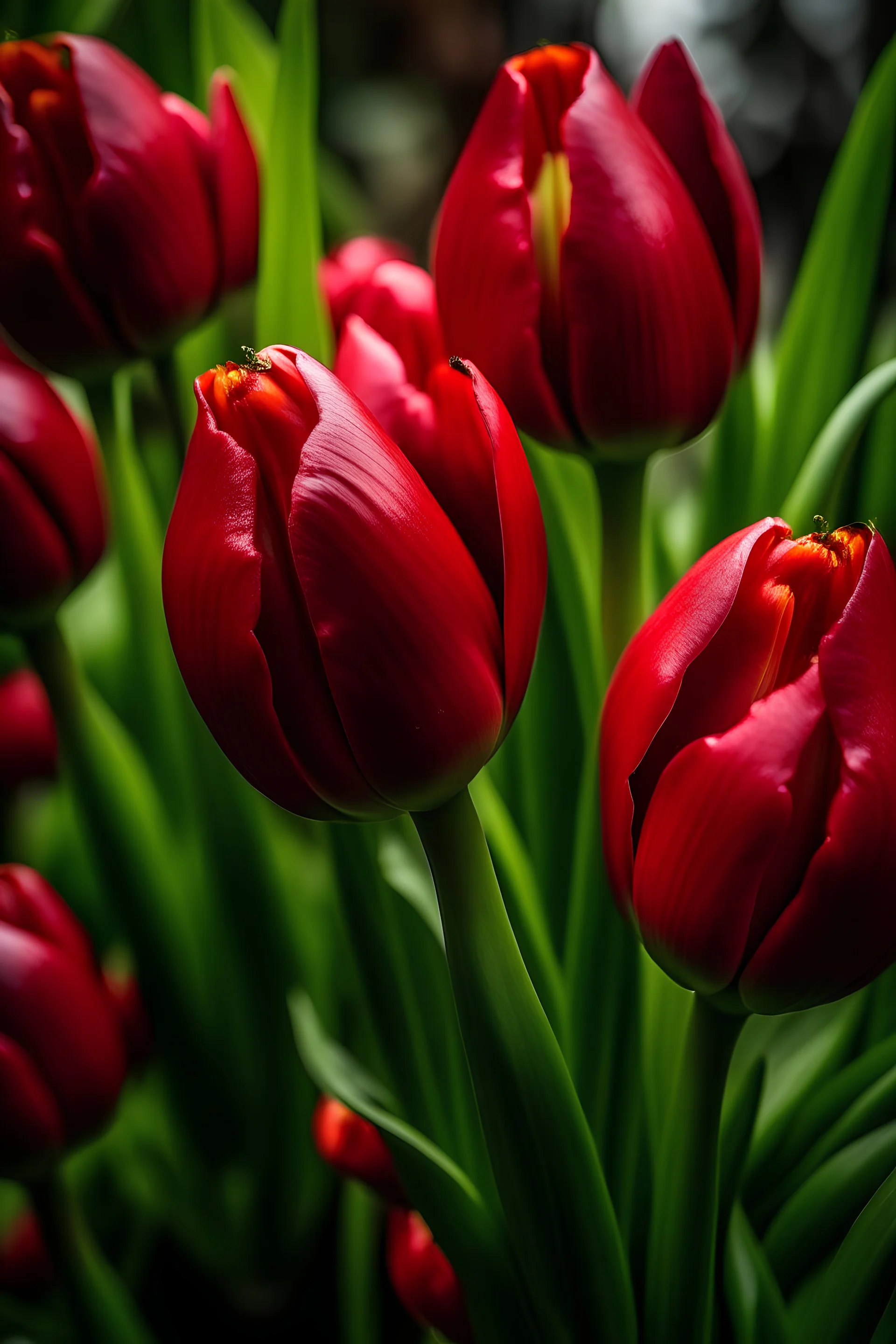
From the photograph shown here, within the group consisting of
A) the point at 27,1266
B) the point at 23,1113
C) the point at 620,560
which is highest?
the point at 620,560

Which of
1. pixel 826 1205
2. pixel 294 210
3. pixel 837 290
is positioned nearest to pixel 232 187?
pixel 294 210

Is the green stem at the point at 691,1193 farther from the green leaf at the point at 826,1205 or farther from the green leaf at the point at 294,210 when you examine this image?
the green leaf at the point at 294,210

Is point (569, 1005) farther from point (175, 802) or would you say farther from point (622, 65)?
point (622, 65)

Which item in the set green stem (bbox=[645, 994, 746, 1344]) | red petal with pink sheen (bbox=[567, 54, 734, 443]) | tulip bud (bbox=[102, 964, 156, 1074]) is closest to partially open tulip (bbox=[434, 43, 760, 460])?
red petal with pink sheen (bbox=[567, 54, 734, 443])

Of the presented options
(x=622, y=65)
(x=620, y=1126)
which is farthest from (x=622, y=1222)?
(x=622, y=65)

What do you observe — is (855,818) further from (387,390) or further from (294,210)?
(294,210)

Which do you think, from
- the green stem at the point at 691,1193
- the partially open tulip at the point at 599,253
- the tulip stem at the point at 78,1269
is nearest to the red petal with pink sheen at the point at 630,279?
the partially open tulip at the point at 599,253
